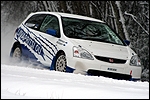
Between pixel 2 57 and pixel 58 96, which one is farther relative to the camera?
pixel 2 57

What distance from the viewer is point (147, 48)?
2052 centimetres

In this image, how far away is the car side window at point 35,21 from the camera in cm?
1089

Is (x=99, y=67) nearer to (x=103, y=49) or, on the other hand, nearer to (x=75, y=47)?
(x=103, y=49)

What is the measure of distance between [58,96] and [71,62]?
425 centimetres

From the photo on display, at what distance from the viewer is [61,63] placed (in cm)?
932

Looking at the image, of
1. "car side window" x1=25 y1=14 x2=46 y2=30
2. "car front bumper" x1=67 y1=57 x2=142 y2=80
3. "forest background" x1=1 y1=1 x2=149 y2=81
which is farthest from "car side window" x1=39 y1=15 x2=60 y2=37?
"forest background" x1=1 y1=1 x2=149 y2=81

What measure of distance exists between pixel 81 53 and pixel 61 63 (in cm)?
51

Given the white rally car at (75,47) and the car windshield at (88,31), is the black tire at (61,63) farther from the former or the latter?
the car windshield at (88,31)

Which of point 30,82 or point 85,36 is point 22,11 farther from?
point 30,82

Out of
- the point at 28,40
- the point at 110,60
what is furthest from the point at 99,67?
the point at 28,40

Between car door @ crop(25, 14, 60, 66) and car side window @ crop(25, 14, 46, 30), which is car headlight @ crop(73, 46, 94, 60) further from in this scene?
car side window @ crop(25, 14, 46, 30)

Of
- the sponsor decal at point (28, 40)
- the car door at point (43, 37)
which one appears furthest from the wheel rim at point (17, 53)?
the car door at point (43, 37)

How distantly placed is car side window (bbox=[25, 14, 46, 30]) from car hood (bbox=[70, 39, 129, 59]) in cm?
174

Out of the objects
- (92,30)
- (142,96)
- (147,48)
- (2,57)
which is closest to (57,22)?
(92,30)
